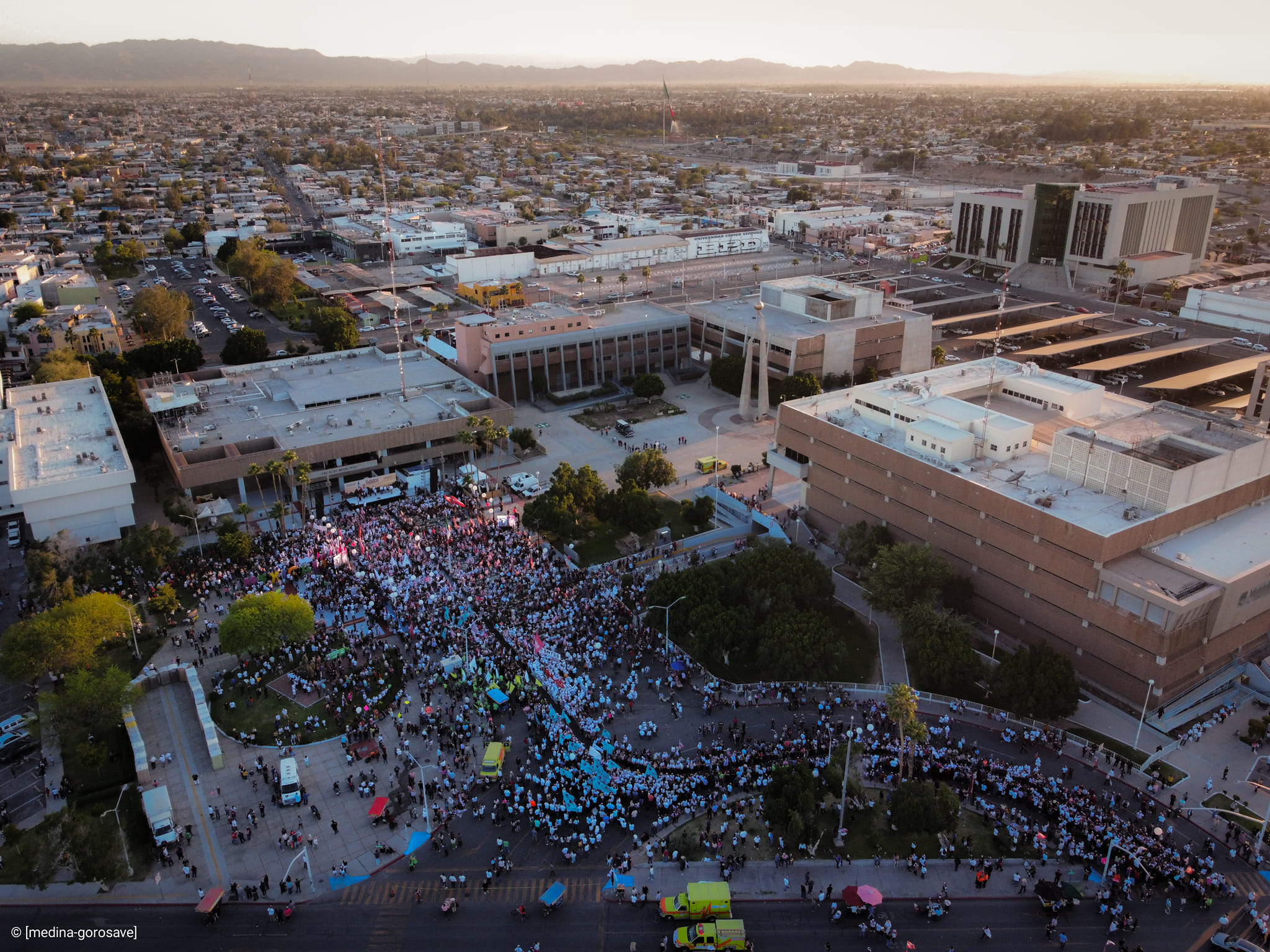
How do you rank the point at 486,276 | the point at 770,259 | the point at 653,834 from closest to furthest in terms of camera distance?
the point at 653,834
the point at 486,276
the point at 770,259

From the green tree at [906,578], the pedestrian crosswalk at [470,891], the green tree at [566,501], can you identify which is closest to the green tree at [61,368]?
the green tree at [566,501]

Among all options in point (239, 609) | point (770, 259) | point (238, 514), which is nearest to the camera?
point (239, 609)

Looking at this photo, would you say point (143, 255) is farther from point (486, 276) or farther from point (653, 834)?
point (653, 834)

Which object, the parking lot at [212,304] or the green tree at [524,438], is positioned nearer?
the green tree at [524,438]

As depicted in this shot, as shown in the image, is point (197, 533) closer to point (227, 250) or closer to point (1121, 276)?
point (227, 250)

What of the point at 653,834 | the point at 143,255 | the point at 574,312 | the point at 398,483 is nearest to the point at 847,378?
the point at 574,312

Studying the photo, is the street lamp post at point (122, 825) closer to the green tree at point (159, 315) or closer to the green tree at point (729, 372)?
the green tree at point (729, 372)

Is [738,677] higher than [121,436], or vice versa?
[121,436]
